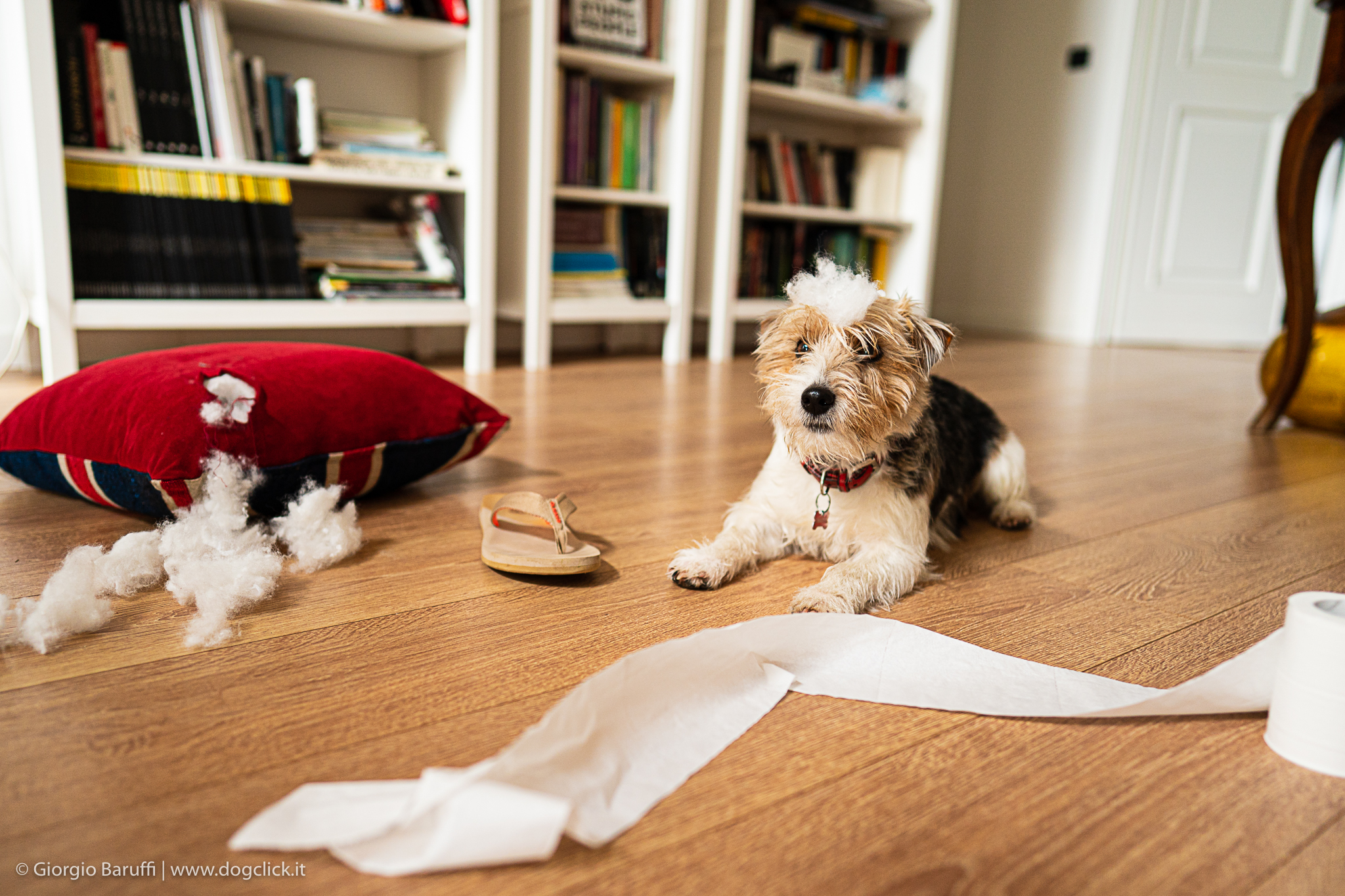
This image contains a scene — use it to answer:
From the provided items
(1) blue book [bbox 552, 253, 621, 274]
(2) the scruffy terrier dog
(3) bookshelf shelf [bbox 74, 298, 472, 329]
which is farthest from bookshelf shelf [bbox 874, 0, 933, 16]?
(2) the scruffy terrier dog

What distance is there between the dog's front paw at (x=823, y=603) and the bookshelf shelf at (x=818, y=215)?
2.77 meters

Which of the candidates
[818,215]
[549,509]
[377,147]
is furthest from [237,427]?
[818,215]

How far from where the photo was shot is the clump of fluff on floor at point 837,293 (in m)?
1.13

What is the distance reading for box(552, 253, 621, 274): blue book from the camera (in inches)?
135

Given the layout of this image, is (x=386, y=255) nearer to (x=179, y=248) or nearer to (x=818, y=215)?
(x=179, y=248)

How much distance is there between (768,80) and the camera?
373 centimetres

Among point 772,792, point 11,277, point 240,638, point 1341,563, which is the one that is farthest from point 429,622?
point 11,277

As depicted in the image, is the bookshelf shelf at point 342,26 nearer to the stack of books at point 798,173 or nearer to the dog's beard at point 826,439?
the stack of books at point 798,173

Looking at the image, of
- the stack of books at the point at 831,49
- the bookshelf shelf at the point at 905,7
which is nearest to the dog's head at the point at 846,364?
the stack of books at the point at 831,49

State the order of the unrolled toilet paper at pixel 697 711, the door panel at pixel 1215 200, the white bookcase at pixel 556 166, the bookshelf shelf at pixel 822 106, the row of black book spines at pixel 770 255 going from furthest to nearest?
the door panel at pixel 1215 200
the row of black book spines at pixel 770 255
the bookshelf shelf at pixel 822 106
the white bookcase at pixel 556 166
the unrolled toilet paper at pixel 697 711

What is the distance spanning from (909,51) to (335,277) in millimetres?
2739

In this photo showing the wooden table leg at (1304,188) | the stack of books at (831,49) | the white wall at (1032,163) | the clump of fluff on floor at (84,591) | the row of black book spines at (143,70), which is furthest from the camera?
the white wall at (1032,163)

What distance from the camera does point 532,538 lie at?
1312 mm

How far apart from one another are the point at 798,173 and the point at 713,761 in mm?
3758
